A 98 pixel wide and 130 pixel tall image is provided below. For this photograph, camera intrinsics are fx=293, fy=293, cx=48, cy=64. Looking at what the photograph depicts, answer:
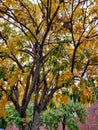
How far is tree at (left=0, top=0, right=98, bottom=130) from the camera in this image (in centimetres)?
416

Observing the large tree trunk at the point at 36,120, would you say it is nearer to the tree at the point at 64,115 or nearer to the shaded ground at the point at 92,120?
the tree at the point at 64,115

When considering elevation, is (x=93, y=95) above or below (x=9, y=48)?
below

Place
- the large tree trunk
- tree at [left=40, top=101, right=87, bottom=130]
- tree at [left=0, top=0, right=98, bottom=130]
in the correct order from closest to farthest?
A: 1. tree at [left=0, top=0, right=98, bottom=130]
2. the large tree trunk
3. tree at [left=40, top=101, right=87, bottom=130]

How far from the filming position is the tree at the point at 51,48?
13.6 feet

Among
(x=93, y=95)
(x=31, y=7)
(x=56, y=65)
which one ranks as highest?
(x=31, y=7)

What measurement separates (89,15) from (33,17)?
1042 millimetres

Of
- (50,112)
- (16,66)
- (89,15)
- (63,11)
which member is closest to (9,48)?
(16,66)

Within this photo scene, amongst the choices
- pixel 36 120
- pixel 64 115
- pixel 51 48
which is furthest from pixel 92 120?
pixel 51 48

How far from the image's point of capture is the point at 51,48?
15.6 feet

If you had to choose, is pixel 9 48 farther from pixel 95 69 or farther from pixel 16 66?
pixel 95 69

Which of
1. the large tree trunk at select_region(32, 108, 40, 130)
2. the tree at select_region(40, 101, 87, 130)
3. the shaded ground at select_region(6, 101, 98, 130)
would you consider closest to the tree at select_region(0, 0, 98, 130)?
the large tree trunk at select_region(32, 108, 40, 130)

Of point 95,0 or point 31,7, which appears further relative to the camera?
point 31,7

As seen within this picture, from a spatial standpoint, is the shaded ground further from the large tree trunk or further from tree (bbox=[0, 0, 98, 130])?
the large tree trunk

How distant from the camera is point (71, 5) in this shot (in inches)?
178
